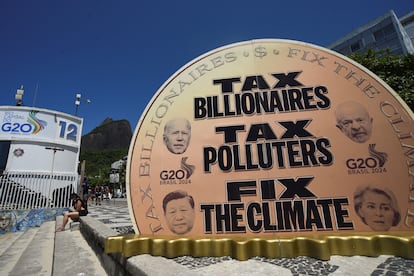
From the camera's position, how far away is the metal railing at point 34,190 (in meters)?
9.63

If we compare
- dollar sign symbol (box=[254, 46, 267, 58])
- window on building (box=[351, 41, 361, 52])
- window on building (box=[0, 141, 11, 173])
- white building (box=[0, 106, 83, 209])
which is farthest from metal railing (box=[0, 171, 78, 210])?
window on building (box=[351, 41, 361, 52])

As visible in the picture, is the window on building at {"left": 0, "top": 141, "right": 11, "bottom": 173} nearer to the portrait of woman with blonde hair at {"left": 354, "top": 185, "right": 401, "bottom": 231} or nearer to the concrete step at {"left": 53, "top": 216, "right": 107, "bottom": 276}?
the concrete step at {"left": 53, "top": 216, "right": 107, "bottom": 276}

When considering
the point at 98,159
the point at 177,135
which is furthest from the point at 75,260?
the point at 98,159

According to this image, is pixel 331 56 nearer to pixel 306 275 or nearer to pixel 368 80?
pixel 368 80

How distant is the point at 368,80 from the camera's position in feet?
8.29

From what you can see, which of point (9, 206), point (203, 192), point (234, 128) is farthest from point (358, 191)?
point (9, 206)

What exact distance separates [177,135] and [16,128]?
61.9ft

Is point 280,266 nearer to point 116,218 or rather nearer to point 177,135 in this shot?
point 177,135

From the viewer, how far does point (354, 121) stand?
2383mm

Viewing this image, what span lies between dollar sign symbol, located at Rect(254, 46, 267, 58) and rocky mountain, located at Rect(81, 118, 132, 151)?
99243 mm

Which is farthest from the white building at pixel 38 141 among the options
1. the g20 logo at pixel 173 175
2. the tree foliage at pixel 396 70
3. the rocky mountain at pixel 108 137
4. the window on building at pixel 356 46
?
the rocky mountain at pixel 108 137

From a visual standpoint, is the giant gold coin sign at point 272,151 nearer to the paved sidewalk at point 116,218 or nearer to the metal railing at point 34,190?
the paved sidewalk at point 116,218

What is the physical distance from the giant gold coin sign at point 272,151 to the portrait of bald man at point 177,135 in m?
0.01

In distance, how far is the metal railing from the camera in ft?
31.6
